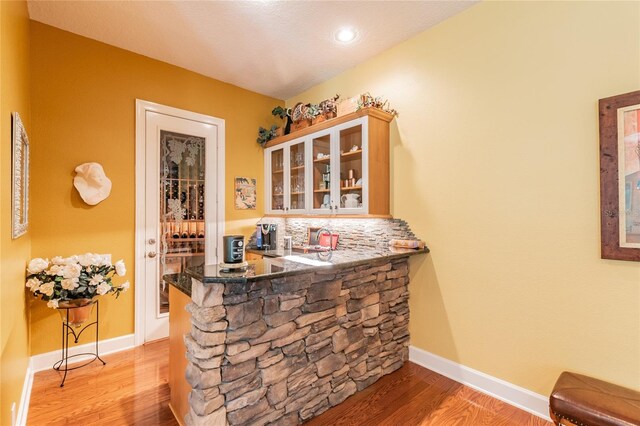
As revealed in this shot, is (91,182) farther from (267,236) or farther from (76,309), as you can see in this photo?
(267,236)

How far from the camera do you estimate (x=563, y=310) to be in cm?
197

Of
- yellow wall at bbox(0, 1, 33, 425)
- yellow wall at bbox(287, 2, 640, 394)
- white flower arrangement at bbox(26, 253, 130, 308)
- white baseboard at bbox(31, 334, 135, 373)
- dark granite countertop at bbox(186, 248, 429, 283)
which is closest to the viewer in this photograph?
yellow wall at bbox(0, 1, 33, 425)

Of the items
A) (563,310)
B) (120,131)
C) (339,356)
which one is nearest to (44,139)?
(120,131)

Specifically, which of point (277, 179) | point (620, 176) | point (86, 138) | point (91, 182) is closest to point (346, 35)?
point (277, 179)

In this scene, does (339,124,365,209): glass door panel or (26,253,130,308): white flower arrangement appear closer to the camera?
(26,253,130,308): white flower arrangement

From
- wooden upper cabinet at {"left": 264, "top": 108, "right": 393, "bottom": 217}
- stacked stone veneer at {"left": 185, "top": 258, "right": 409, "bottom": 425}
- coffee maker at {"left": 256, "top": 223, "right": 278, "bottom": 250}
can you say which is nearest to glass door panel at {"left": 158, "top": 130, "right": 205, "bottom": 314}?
coffee maker at {"left": 256, "top": 223, "right": 278, "bottom": 250}

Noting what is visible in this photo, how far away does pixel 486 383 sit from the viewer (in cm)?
230

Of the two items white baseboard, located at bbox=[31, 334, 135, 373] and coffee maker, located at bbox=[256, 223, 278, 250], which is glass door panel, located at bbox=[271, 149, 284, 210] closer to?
coffee maker, located at bbox=[256, 223, 278, 250]

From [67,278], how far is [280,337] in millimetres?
1829

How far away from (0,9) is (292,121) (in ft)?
8.46

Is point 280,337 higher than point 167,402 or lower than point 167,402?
higher

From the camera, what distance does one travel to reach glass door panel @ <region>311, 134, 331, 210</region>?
10.5 ft

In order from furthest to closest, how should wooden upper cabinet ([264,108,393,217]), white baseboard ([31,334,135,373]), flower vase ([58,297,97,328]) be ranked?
wooden upper cabinet ([264,108,393,217])
white baseboard ([31,334,135,373])
flower vase ([58,297,97,328])

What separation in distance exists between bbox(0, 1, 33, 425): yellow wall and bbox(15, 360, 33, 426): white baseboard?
0.10 m
